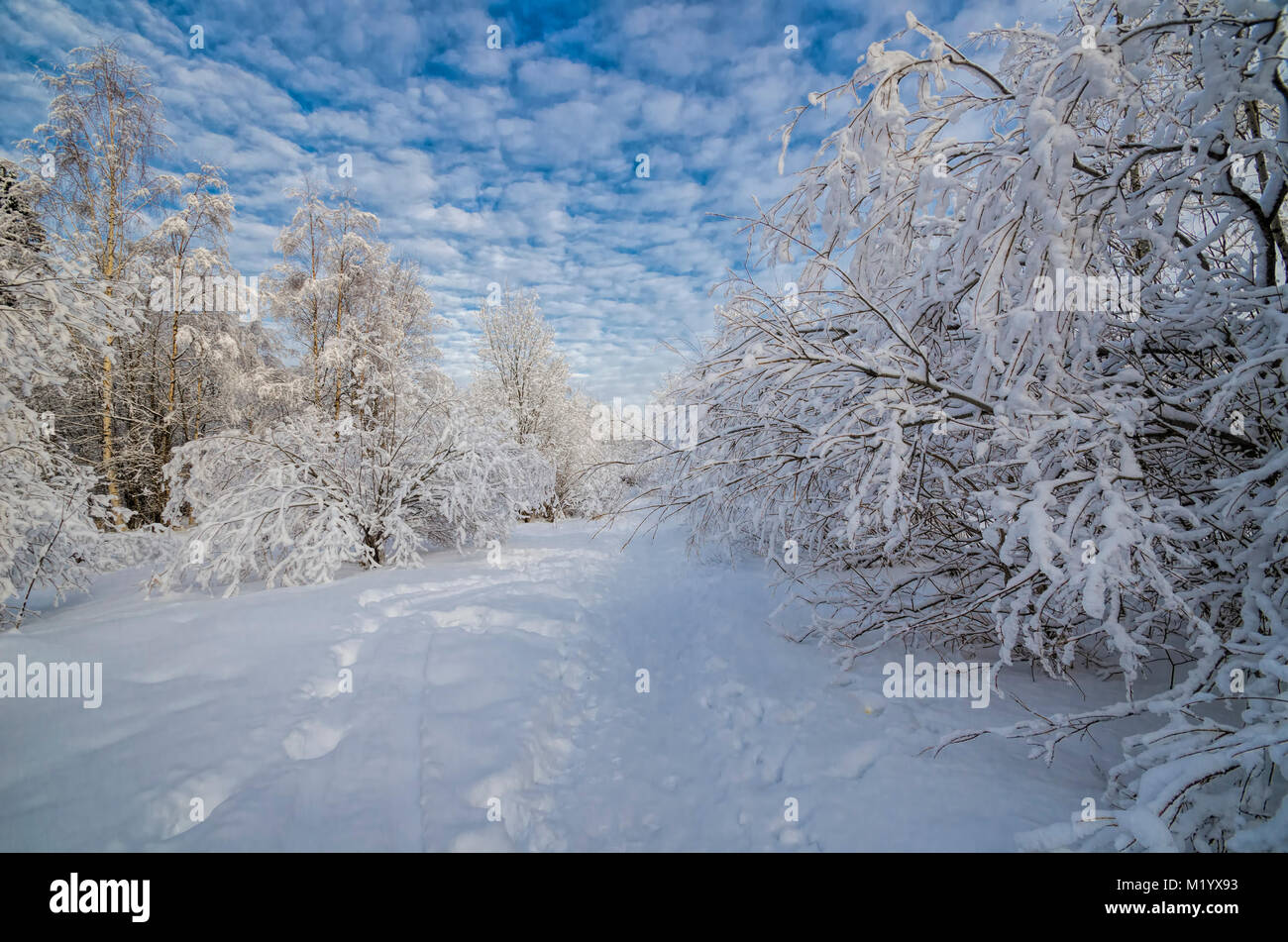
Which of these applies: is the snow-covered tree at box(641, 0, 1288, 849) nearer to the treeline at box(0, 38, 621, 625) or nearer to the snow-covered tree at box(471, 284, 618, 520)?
the treeline at box(0, 38, 621, 625)

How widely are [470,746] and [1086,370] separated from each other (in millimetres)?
4266

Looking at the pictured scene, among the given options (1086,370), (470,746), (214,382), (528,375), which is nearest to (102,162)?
(214,382)

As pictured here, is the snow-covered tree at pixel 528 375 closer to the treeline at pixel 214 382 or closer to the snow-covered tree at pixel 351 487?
the treeline at pixel 214 382

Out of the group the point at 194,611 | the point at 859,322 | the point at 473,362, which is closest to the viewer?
the point at 859,322

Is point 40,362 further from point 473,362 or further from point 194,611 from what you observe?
point 473,362

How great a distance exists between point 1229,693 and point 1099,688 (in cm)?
172

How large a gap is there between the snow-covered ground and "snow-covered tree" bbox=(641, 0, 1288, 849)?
618 mm

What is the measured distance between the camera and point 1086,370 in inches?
101

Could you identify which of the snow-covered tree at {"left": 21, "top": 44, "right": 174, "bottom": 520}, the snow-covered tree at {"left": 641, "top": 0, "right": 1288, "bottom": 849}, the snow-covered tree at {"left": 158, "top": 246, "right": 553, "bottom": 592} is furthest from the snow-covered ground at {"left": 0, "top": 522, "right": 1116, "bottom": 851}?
the snow-covered tree at {"left": 21, "top": 44, "right": 174, "bottom": 520}

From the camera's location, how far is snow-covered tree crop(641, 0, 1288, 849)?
174 centimetres

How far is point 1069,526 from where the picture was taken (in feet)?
5.86

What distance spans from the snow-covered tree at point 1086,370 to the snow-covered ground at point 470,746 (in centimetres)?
62
